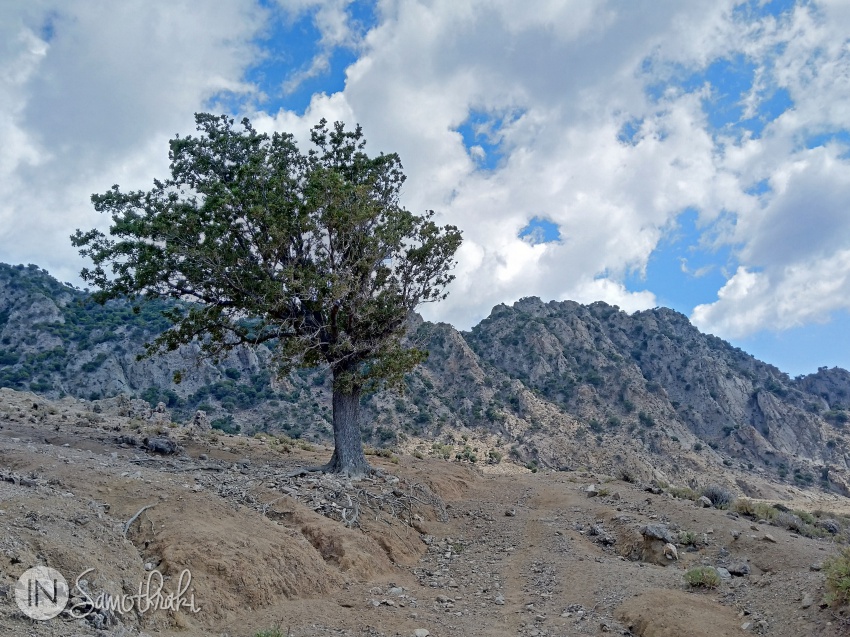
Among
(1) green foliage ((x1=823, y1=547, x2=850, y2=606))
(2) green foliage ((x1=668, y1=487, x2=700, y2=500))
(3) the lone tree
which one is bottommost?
(1) green foliage ((x1=823, y1=547, x2=850, y2=606))

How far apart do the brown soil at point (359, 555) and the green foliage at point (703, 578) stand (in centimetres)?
18

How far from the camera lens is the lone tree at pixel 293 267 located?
14.0 m

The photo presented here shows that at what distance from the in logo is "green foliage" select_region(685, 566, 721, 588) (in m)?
9.16

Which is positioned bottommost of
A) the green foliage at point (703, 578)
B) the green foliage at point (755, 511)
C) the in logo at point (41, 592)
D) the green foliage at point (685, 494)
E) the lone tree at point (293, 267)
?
the in logo at point (41, 592)

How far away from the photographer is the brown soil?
6.90 metres

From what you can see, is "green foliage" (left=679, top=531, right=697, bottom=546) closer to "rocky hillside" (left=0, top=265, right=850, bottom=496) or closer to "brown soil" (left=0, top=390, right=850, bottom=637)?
"brown soil" (left=0, top=390, right=850, bottom=637)

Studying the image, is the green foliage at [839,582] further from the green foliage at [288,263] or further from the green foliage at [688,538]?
the green foliage at [288,263]

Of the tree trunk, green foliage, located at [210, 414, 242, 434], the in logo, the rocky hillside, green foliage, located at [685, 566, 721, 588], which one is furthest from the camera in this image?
the rocky hillside

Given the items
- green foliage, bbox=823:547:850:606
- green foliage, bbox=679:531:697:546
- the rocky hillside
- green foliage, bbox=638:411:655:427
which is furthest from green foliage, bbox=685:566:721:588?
green foliage, bbox=638:411:655:427

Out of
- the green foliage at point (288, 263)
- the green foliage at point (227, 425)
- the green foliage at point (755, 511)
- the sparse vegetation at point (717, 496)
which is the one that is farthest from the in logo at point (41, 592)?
the green foliage at point (227, 425)

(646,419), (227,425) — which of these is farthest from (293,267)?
(646,419)

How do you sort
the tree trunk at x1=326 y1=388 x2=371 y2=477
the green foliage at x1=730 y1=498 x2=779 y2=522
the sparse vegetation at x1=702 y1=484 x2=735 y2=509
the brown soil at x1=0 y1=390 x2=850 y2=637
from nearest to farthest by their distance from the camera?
the brown soil at x1=0 y1=390 x2=850 y2=637 → the green foliage at x1=730 y1=498 x2=779 y2=522 → the tree trunk at x1=326 y1=388 x2=371 y2=477 → the sparse vegetation at x1=702 y1=484 x2=735 y2=509

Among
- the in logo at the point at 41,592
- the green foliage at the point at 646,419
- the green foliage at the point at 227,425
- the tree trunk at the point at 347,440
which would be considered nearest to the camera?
the in logo at the point at 41,592

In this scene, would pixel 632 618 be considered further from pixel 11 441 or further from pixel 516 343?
pixel 516 343
